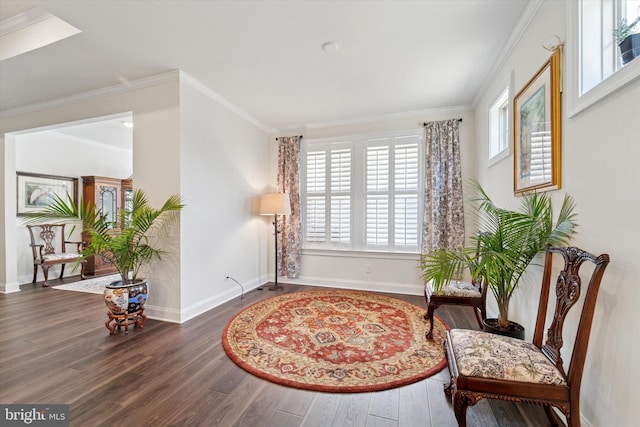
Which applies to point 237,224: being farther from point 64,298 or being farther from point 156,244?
point 64,298

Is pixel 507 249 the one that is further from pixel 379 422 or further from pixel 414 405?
pixel 379 422

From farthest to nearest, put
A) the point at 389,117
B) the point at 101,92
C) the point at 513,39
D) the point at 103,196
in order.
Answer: the point at 103,196 < the point at 389,117 < the point at 101,92 < the point at 513,39

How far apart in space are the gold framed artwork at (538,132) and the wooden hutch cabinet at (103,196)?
6.26 metres

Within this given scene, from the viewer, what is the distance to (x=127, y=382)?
1.84 metres

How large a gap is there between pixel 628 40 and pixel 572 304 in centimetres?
125

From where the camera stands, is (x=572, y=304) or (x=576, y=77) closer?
(x=572, y=304)

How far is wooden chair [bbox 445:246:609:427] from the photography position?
45.8 inches

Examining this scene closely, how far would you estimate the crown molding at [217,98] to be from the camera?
9.76 ft


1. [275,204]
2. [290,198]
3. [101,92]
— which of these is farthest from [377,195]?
[101,92]

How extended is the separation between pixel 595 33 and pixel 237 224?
384 centimetres

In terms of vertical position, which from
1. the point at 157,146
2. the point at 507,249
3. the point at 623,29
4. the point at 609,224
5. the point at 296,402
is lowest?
the point at 296,402

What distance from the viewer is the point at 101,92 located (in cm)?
325

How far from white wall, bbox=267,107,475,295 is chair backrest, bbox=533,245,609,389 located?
2.25m

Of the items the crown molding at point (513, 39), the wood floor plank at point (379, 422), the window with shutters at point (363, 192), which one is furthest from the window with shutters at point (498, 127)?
the wood floor plank at point (379, 422)
